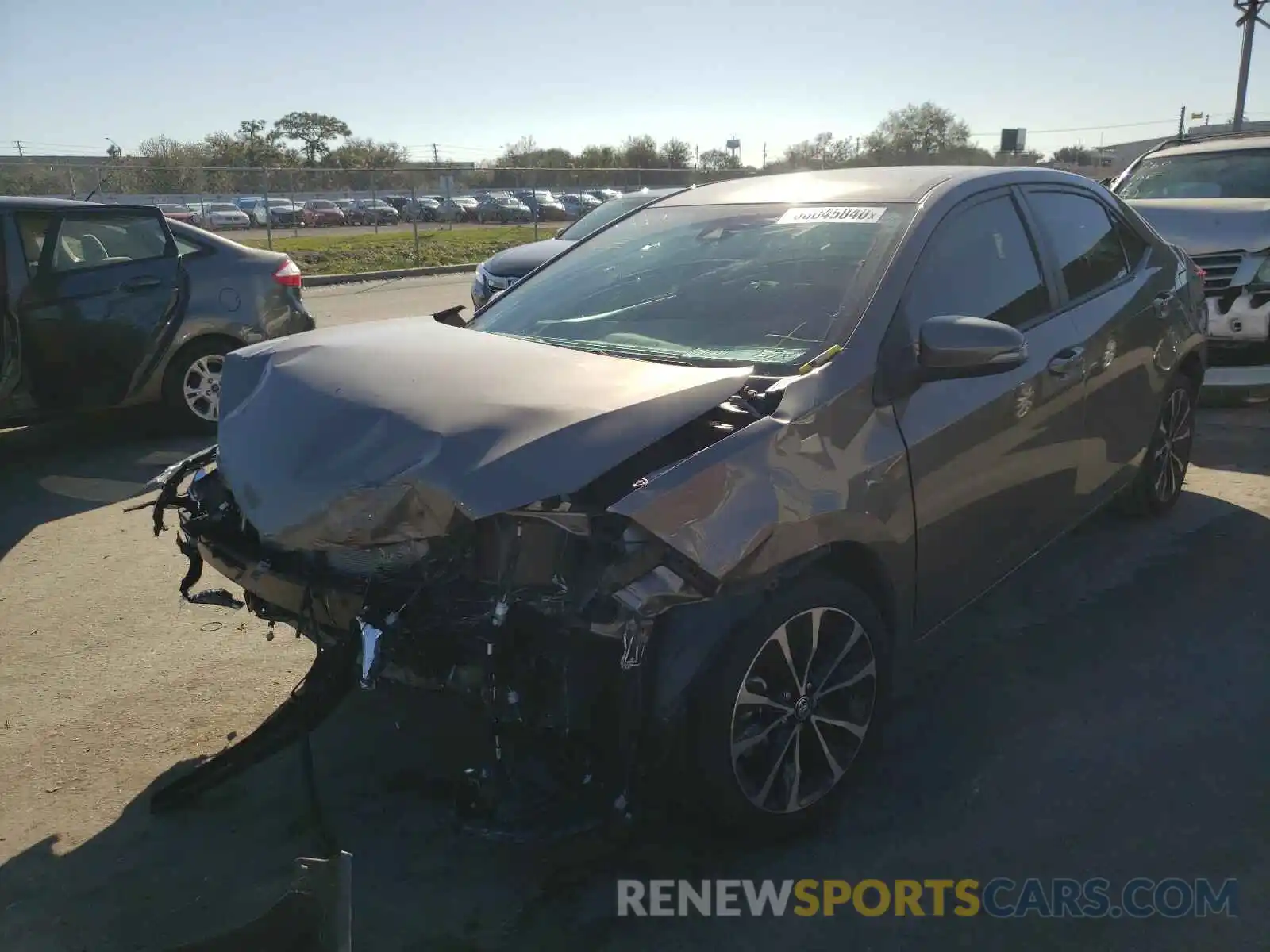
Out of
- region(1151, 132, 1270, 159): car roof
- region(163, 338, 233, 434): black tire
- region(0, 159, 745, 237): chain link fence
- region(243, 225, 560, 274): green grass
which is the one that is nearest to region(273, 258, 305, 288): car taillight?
region(163, 338, 233, 434): black tire

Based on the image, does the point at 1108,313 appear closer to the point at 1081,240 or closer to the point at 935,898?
the point at 1081,240

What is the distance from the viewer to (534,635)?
2498mm

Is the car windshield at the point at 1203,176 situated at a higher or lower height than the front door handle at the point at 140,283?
higher

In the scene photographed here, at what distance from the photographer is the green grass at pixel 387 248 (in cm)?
2111

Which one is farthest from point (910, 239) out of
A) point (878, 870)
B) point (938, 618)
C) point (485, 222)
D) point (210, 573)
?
point (485, 222)

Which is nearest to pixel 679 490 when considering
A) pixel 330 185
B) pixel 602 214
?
pixel 602 214

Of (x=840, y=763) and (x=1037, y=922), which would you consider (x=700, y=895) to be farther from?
(x=1037, y=922)

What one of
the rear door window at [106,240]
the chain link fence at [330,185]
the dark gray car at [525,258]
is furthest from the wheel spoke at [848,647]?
the chain link fence at [330,185]

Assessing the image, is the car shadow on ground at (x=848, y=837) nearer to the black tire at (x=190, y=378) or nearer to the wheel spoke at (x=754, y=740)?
the wheel spoke at (x=754, y=740)

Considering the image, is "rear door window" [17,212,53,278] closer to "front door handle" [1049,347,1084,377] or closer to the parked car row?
"front door handle" [1049,347,1084,377]

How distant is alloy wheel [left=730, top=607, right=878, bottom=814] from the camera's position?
8.64 feet

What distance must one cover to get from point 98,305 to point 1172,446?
659 cm

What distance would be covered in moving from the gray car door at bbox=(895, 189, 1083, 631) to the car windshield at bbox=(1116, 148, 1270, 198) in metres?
6.16

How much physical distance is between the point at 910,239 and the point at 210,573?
3.46 metres
